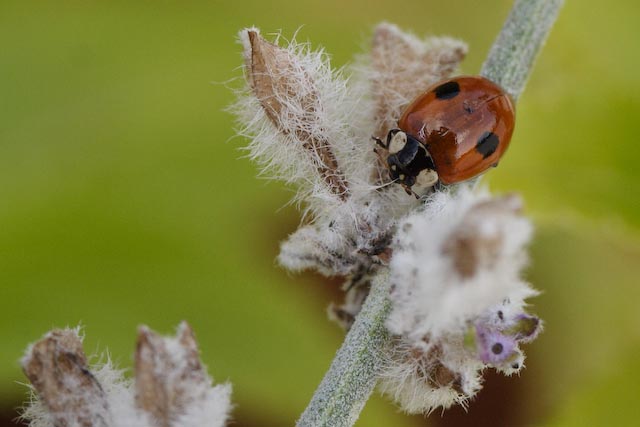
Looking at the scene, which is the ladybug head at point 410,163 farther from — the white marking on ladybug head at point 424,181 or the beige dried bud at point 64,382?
the beige dried bud at point 64,382

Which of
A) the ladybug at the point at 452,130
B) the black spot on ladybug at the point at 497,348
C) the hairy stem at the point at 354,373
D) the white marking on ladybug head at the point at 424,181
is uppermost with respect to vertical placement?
the ladybug at the point at 452,130

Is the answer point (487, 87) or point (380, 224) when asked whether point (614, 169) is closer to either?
point (487, 87)

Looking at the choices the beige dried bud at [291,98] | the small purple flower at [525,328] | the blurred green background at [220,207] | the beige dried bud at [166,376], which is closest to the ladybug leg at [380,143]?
the beige dried bud at [291,98]

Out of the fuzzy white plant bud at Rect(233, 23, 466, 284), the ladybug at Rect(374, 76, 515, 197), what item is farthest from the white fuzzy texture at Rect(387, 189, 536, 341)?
the ladybug at Rect(374, 76, 515, 197)

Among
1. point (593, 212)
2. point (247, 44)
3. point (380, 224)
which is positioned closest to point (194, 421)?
point (380, 224)

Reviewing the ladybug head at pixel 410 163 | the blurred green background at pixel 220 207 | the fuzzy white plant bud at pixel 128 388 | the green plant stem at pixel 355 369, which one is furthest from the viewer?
the blurred green background at pixel 220 207

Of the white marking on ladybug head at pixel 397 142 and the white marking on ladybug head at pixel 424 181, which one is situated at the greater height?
the white marking on ladybug head at pixel 397 142

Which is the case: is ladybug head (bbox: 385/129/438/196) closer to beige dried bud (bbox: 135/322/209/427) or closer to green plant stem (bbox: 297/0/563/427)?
green plant stem (bbox: 297/0/563/427)
